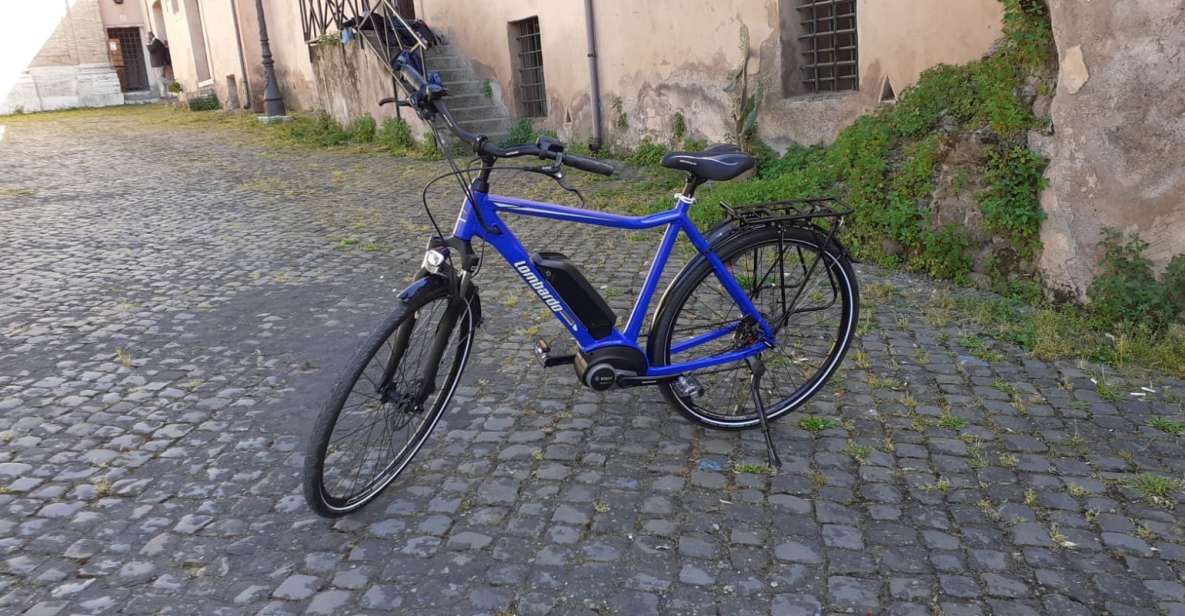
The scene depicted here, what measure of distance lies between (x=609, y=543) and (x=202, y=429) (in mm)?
2094

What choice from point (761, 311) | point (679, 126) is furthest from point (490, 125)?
point (761, 311)

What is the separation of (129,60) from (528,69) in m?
25.3

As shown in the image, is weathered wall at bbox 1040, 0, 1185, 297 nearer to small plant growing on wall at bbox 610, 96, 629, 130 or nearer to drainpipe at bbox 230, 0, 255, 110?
small plant growing on wall at bbox 610, 96, 629, 130

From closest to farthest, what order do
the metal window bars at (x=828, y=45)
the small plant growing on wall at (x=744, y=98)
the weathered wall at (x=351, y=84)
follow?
1. the metal window bars at (x=828, y=45)
2. the small plant growing on wall at (x=744, y=98)
3. the weathered wall at (x=351, y=84)

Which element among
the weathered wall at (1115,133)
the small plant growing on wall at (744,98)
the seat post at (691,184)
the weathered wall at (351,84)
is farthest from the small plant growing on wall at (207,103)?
the seat post at (691,184)

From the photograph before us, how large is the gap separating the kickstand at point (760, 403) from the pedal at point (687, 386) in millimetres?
218

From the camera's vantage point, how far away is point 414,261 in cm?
693

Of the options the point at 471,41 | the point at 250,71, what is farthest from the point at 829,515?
the point at 250,71

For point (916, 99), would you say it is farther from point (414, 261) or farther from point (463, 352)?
point (463, 352)

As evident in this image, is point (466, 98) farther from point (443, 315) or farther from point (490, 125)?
point (443, 315)

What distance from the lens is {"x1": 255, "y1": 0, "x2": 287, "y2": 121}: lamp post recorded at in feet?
57.5

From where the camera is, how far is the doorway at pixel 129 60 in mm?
31203

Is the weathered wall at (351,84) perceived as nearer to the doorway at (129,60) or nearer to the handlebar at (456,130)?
the handlebar at (456,130)

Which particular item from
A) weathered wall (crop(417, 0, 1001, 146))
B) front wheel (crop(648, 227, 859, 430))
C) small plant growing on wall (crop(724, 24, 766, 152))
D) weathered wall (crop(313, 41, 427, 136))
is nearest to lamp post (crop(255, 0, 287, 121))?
weathered wall (crop(313, 41, 427, 136))
